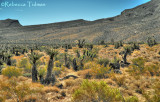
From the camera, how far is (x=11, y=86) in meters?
6.08

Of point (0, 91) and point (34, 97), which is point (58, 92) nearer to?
point (34, 97)

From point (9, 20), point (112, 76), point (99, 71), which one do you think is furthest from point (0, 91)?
point (9, 20)

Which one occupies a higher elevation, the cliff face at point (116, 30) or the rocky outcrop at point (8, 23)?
the rocky outcrop at point (8, 23)

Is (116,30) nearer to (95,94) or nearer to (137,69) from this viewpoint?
(137,69)

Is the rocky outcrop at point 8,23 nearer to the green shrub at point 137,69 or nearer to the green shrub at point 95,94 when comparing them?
the green shrub at point 137,69

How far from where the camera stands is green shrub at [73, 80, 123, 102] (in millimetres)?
4988

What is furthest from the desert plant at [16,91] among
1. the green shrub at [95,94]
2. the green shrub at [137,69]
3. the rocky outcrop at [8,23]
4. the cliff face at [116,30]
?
the rocky outcrop at [8,23]

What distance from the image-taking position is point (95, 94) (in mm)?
5988

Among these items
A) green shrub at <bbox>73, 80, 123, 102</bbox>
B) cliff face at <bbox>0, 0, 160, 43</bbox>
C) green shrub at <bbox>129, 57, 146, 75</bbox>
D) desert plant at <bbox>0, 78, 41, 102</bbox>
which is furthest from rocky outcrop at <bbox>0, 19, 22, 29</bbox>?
green shrub at <bbox>73, 80, 123, 102</bbox>

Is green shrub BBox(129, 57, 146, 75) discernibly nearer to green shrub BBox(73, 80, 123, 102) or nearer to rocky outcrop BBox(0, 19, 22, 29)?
green shrub BBox(73, 80, 123, 102)

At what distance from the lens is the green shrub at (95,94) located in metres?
4.99

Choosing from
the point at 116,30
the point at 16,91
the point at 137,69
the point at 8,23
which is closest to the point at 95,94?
the point at 16,91

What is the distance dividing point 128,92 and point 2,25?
178 m

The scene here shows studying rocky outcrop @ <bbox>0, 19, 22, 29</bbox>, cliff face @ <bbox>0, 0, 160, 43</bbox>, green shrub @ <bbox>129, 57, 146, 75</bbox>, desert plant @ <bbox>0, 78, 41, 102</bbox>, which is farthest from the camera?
rocky outcrop @ <bbox>0, 19, 22, 29</bbox>
